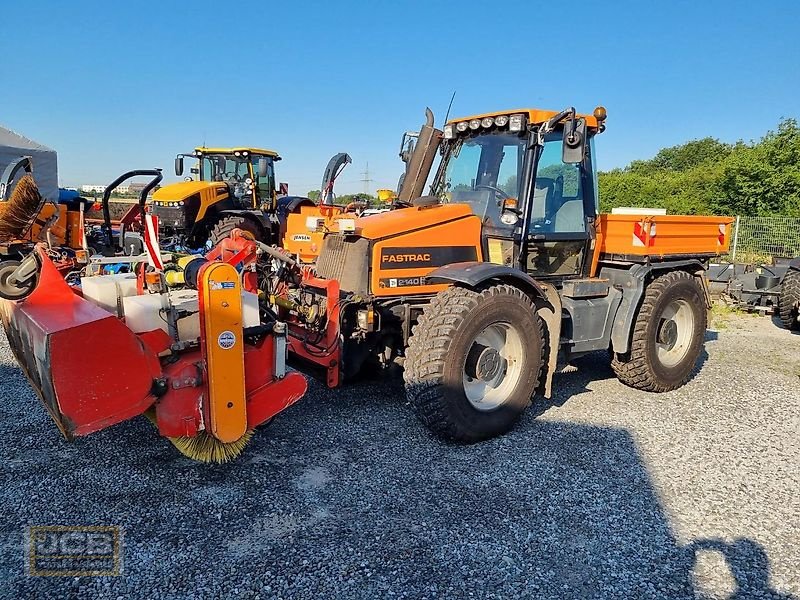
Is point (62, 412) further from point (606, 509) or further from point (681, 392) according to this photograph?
point (681, 392)

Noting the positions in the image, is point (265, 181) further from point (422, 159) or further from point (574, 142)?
point (574, 142)

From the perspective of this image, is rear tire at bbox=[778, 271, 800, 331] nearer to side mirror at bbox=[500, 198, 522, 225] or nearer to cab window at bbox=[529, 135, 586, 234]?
cab window at bbox=[529, 135, 586, 234]

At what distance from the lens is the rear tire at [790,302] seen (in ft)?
28.9

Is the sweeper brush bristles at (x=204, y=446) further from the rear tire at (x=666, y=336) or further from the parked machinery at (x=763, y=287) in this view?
the parked machinery at (x=763, y=287)

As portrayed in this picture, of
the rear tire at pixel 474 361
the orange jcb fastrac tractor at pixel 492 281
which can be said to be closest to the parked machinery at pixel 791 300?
the orange jcb fastrac tractor at pixel 492 281

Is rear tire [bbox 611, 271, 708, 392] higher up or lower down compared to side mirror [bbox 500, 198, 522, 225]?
lower down

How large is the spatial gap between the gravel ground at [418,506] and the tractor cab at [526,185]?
137cm

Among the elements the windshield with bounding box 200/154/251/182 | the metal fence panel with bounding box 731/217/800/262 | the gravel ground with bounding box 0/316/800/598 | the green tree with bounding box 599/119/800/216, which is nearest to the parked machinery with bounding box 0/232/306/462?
the gravel ground with bounding box 0/316/800/598

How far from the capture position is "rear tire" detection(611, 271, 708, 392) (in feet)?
17.5

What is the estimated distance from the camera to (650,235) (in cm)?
529

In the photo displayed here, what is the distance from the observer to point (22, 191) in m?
5.53

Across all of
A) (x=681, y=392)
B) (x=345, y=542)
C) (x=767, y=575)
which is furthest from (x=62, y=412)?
(x=681, y=392)

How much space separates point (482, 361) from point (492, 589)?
1.83m

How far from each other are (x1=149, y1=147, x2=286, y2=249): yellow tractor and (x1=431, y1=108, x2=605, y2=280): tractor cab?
6.70 metres
